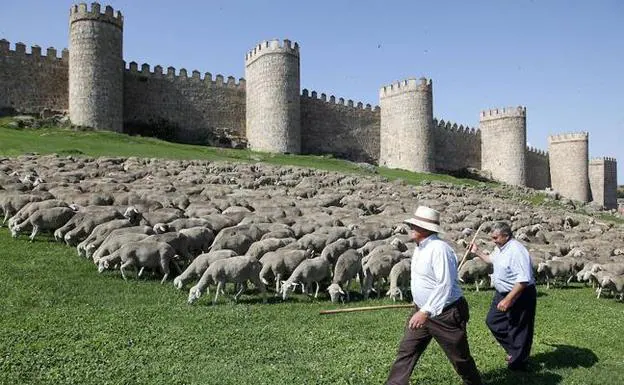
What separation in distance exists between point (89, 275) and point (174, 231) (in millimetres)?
3033

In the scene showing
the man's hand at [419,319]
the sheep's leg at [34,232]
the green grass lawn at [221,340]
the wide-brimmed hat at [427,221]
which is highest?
the wide-brimmed hat at [427,221]

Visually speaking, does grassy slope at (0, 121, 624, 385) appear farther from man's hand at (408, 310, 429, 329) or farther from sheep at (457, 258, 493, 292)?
man's hand at (408, 310, 429, 329)

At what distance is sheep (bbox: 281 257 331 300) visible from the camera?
44.7ft

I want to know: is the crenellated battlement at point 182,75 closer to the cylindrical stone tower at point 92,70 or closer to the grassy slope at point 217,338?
the cylindrical stone tower at point 92,70

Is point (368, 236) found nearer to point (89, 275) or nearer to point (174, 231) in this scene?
point (174, 231)

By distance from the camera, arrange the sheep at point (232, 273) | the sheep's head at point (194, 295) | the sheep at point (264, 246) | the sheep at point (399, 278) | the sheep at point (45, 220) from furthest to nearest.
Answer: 1. the sheep at point (45, 220)
2. the sheep at point (264, 246)
3. the sheep at point (399, 278)
4. the sheep at point (232, 273)
5. the sheep's head at point (194, 295)

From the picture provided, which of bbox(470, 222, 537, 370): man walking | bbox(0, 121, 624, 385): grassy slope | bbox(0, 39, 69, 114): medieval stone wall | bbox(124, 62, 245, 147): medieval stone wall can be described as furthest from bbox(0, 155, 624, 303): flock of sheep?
bbox(124, 62, 245, 147): medieval stone wall

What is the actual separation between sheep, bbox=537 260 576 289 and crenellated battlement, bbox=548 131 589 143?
7274 centimetres

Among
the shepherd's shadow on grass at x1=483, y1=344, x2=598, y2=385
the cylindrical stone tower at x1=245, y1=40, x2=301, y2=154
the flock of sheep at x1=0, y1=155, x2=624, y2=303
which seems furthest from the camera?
the cylindrical stone tower at x1=245, y1=40, x2=301, y2=154

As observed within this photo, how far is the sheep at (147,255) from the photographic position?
14.1m

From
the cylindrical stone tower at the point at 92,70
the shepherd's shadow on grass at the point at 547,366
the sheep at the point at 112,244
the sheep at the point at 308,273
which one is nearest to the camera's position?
the shepherd's shadow on grass at the point at 547,366

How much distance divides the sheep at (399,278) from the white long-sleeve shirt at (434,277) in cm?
568

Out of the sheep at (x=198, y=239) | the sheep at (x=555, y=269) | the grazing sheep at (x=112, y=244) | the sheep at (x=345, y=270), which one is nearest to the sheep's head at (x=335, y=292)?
the sheep at (x=345, y=270)

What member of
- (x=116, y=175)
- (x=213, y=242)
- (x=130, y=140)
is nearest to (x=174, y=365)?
(x=213, y=242)
